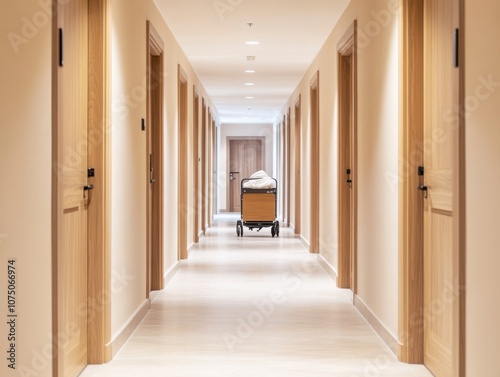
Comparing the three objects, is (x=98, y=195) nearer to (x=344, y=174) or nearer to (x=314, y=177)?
(x=344, y=174)

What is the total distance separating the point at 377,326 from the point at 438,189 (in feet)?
4.68

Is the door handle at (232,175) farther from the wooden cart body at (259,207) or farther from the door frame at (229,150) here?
the wooden cart body at (259,207)

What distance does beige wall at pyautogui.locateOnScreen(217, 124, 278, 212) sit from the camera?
20.1 meters

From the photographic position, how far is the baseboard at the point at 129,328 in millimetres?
4043

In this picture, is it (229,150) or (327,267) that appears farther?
(229,150)

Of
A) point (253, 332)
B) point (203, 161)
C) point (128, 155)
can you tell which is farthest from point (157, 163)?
point (203, 161)

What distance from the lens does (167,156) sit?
22.1 ft

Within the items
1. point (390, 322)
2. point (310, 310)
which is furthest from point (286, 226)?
point (390, 322)

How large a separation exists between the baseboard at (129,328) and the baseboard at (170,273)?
1.14 metres

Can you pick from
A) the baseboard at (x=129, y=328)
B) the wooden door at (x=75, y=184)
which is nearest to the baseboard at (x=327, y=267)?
the baseboard at (x=129, y=328)

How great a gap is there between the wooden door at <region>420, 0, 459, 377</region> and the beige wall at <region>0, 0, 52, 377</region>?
6.27 feet

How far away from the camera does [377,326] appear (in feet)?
15.0

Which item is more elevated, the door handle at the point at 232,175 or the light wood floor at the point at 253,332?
the door handle at the point at 232,175

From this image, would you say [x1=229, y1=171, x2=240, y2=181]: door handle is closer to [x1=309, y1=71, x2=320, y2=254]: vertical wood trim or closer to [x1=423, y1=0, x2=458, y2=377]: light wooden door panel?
[x1=309, y1=71, x2=320, y2=254]: vertical wood trim
